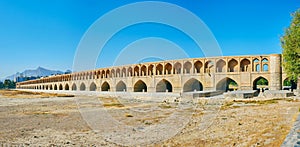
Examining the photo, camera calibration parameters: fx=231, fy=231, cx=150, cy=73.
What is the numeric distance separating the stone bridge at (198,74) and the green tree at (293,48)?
8.43 m

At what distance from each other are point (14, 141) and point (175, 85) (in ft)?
87.9

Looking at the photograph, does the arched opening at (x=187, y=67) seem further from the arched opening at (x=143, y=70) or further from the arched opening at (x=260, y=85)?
the arched opening at (x=260, y=85)

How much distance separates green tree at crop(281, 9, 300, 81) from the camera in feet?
56.1

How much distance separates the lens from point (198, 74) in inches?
1205

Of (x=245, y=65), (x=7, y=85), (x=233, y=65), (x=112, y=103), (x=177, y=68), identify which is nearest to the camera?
(x=112, y=103)

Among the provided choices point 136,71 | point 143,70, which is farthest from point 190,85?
point 136,71

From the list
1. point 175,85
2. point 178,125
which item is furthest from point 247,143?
point 175,85

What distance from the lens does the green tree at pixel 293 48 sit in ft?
56.1

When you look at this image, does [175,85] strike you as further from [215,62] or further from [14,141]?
[14,141]

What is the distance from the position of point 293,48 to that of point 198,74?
14082 millimetres

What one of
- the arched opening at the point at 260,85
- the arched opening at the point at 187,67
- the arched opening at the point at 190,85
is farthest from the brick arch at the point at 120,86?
the arched opening at the point at 260,85

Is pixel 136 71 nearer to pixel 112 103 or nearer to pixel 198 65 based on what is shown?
pixel 198 65

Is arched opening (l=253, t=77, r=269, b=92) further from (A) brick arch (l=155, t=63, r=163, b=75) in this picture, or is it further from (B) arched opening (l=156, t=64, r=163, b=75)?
(B) arched opening (l=156, t=64, r=163, b=75)

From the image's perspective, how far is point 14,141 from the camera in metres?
6.78
